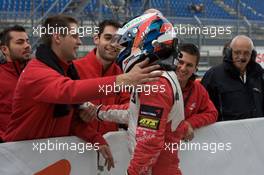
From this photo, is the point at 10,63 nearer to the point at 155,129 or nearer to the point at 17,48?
the point at 17,48

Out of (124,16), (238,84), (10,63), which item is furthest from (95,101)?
(124,16)

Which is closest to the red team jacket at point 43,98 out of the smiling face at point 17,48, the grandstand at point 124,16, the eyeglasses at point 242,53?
the smiling face at point 17,48

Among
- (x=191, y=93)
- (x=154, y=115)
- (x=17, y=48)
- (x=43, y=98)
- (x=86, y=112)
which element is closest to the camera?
(x=154, y=115)

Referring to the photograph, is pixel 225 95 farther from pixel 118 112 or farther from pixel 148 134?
pixel 148 134

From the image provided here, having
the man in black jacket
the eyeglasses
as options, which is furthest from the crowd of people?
the eyeglasses

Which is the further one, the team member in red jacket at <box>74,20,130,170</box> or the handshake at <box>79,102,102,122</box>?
the team member in red jacket at <box>74,20,130,170</box>

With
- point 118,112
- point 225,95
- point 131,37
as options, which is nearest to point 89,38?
point 225,95

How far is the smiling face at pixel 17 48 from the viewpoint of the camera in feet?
14.0

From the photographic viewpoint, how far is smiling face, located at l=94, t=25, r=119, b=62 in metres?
3.83

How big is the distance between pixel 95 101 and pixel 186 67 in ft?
2.53

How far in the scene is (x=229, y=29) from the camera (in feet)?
41.4

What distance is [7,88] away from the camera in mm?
3844

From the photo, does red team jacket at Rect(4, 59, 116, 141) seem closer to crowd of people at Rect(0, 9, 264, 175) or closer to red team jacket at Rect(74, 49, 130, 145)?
crowd of people at Rect(0, 9, 264, 175)

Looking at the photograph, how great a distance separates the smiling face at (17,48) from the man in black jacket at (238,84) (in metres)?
1.77
